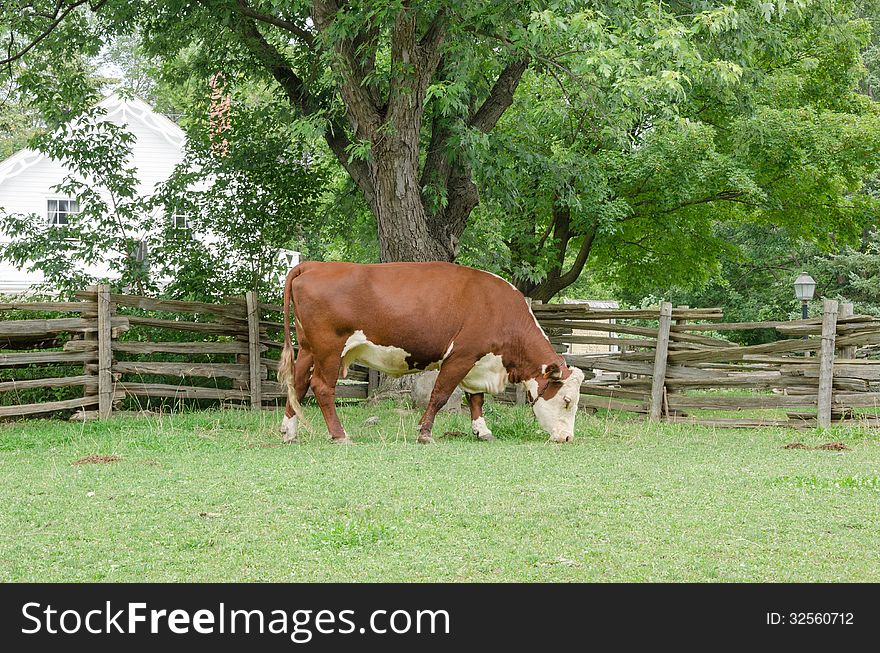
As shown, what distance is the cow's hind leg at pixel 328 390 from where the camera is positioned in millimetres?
9258

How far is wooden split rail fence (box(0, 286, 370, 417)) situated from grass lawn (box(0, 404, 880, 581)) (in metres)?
1.46

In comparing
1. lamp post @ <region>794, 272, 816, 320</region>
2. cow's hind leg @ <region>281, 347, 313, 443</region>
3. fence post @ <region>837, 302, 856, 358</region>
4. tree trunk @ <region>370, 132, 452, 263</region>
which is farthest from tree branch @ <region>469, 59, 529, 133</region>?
lamp post @ <region>794, 272, 816, 320</region>

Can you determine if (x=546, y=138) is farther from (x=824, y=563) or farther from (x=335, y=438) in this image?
(x=824, y=563)

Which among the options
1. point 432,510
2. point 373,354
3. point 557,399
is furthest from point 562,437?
point 432,510

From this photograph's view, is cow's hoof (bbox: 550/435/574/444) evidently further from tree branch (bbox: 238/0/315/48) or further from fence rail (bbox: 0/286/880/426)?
tree branch (bbox: 238/0/315/48)

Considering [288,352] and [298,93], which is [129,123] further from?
[288,352]

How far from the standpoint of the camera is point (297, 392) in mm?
9531

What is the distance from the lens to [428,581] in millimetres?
4555

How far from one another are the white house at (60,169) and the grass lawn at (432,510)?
15.8 m

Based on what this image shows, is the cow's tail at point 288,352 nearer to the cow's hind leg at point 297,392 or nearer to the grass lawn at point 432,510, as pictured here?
the cow's hind leg at point 297,392

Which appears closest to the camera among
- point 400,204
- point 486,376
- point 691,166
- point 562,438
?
point 562,438

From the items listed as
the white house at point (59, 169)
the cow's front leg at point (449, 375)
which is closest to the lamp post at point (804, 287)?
the cow's front leg at point (449, 375)

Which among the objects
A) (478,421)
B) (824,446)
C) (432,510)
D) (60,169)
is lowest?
(432,510)

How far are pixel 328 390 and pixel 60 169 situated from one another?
56.8 feet
